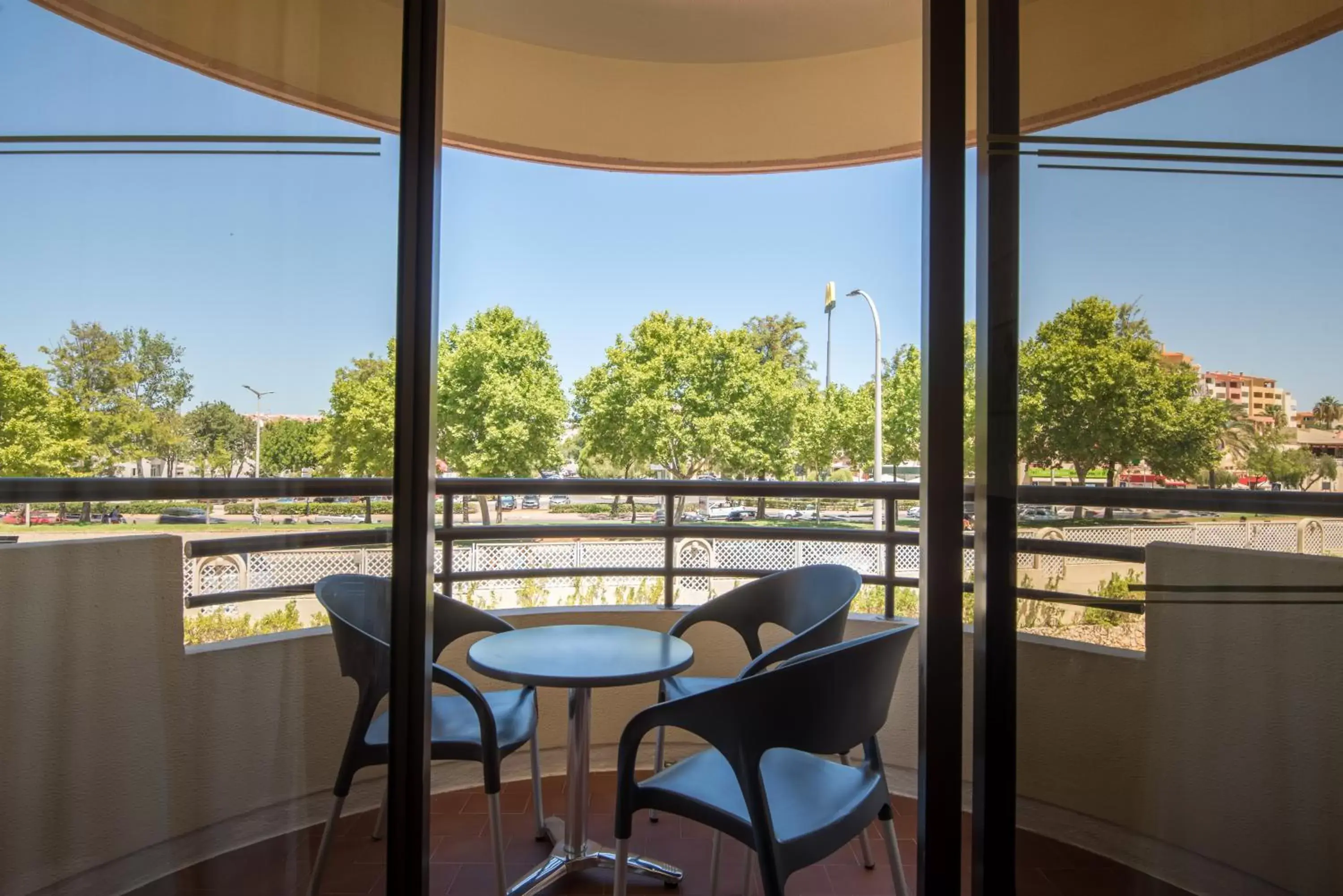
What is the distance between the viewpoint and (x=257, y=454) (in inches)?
50.7

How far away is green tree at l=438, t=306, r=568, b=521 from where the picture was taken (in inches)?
847

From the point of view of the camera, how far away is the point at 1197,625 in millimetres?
1343

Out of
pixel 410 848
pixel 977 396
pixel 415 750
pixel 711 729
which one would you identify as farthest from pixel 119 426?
pixel 977 396

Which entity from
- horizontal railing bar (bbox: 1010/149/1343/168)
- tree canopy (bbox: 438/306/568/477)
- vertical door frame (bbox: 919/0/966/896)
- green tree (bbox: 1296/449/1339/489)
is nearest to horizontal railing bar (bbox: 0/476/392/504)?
vertical door frame (bbox: 919/0/966/896)

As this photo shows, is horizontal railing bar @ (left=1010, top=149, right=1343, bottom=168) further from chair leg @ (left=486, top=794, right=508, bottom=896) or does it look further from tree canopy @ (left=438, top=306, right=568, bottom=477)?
tree canopy @ (left=438, top=306, right=568, bottom=477)

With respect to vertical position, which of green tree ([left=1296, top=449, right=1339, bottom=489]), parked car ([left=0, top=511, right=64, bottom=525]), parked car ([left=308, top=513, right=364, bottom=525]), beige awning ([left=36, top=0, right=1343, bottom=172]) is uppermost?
beige awning ([left=36, top=0, right=1343, bottom=172])

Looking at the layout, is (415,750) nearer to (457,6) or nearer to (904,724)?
(904,724)

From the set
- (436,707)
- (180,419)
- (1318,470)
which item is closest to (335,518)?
(180,419)

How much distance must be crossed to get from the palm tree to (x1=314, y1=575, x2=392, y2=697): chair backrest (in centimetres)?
167

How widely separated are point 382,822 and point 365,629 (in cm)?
34

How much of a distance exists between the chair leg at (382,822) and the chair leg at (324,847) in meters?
0.06

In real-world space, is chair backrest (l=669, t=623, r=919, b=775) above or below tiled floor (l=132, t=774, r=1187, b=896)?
above

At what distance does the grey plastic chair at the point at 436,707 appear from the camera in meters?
1.36

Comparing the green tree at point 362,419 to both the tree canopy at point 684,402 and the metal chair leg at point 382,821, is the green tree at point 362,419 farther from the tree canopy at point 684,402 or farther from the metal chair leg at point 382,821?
the tree canopy at point 684,402
